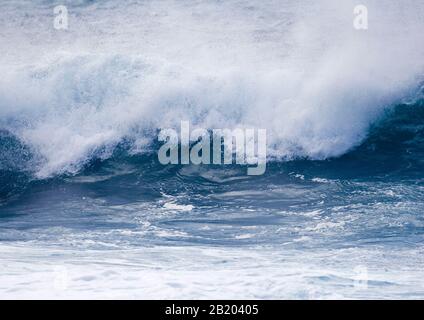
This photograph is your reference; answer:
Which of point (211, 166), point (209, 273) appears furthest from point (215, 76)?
point (209, 273)

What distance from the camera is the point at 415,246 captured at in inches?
270

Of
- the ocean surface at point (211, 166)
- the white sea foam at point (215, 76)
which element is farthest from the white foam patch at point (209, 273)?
the white sea foam at point (215, 76)

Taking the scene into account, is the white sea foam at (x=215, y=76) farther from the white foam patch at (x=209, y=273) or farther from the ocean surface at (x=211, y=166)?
the white foam patch at (x=209, y=273)

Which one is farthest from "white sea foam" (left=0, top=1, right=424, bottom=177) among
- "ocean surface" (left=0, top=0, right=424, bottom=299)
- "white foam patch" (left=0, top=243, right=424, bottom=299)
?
"white foam patch" (left=0, top=243, right=424, bottom=299)

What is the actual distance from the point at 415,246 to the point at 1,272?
4.07 meters

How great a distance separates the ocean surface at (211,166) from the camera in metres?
6.06

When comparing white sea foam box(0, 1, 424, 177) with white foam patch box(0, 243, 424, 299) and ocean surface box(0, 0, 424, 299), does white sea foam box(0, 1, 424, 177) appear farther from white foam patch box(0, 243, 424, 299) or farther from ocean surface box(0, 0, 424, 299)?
white foam patch box(0, 243, 424, 299)

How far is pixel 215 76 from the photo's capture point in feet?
39.3

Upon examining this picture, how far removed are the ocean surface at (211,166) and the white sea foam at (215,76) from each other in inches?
1.3

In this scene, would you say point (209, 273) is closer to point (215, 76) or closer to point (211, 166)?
point (211, 166)

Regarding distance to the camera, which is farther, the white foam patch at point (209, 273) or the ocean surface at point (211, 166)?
the ocean surface at point (211, 166)

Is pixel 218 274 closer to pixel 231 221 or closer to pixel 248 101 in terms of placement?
pixel 231 221
